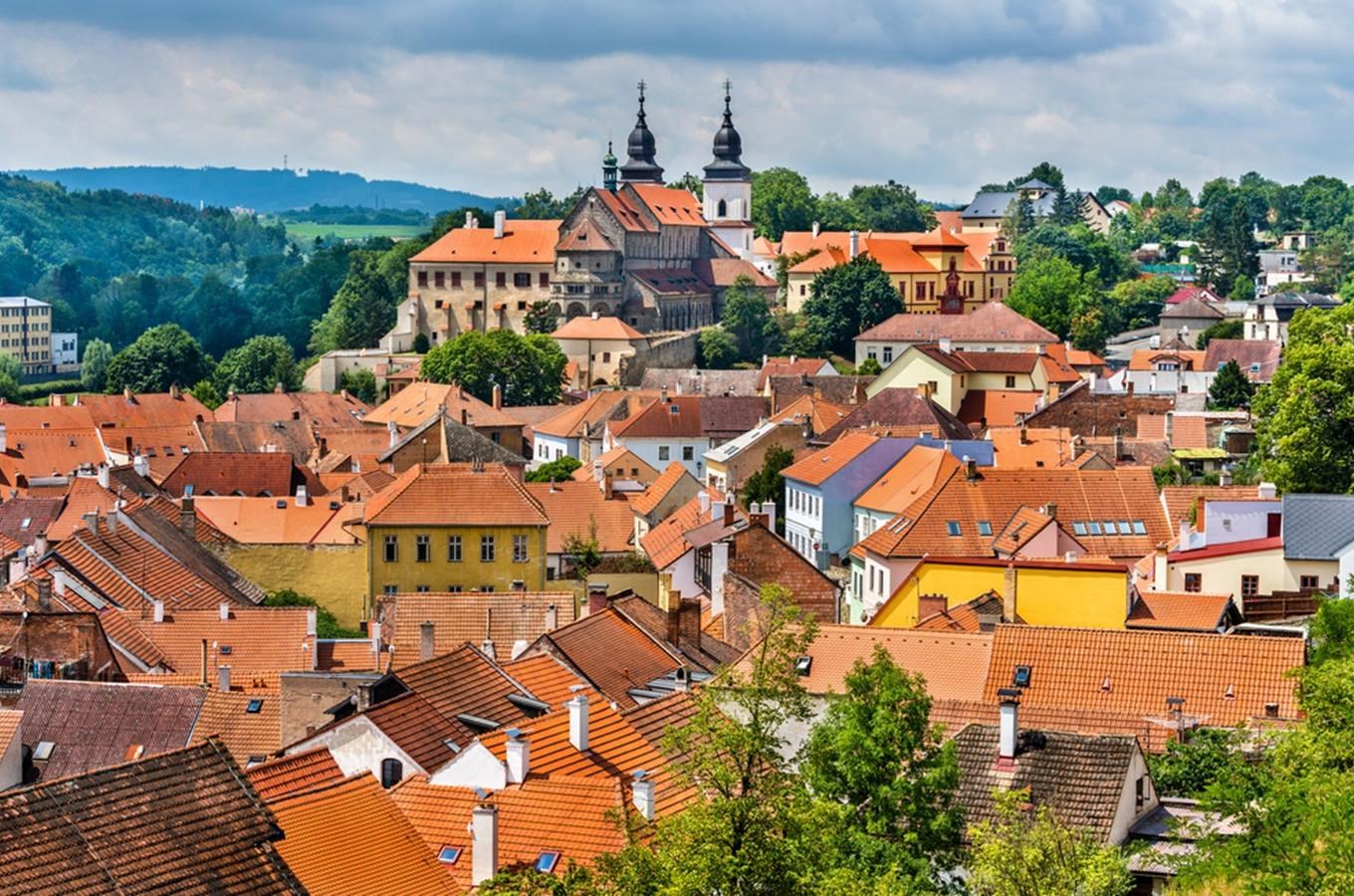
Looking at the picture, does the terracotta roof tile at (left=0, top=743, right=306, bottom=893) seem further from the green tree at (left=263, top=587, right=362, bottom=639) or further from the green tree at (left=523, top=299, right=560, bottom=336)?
the green tree at (left=523, top=299, right=560, bottom=336)

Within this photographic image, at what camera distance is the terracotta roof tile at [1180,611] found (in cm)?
4028

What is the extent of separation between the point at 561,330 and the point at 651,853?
11070cm

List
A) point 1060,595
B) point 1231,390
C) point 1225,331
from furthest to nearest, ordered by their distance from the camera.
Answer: point 1225,331 → point 1231,390 → point 1060,595

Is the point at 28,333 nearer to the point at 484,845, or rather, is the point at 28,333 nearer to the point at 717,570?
the point at 717,570

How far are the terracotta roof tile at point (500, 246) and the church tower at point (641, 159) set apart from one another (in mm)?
16743

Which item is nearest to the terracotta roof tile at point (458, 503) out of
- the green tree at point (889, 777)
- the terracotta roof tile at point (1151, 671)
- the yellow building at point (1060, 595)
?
the yellow building at point (1060, 595)

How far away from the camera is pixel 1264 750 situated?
87.7ft

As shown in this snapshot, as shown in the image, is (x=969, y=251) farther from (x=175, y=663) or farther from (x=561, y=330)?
(x=175, y=663)

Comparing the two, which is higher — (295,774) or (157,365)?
(295,774)

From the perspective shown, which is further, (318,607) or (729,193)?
(729,193)

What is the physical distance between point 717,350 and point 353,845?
109 meters

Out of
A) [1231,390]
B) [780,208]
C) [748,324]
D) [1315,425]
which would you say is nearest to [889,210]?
[780,208]

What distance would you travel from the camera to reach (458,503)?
178 feet

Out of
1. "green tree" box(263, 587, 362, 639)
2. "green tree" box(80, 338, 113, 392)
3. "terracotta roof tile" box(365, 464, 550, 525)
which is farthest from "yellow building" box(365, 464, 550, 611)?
"green tree" box(80, 338, 113, 392)
